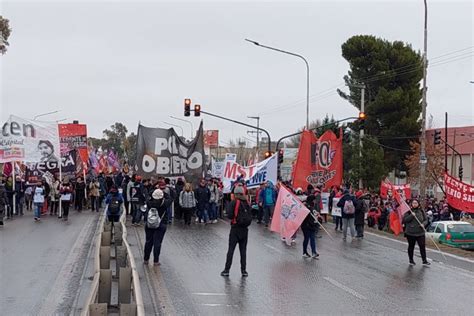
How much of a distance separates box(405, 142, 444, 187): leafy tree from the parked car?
30.0 m

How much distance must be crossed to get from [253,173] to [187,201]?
362cm

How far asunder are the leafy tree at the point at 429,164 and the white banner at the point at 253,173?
101ft

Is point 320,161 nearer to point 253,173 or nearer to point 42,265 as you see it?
point 253,173

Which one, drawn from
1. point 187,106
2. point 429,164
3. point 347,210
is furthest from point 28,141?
point 429,164

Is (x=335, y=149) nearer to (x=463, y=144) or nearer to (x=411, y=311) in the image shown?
(x=411, y=311)

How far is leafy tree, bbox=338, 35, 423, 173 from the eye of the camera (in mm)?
56844

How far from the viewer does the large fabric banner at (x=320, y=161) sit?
26141mm

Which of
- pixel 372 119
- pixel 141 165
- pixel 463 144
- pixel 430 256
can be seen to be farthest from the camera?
pixel 463 144

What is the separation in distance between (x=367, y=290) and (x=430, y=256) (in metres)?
6.55

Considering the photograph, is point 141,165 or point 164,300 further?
point 141,165

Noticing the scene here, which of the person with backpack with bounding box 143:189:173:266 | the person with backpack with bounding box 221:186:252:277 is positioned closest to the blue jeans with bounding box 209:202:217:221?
the person with backpack with bounding box 143:189:173:266

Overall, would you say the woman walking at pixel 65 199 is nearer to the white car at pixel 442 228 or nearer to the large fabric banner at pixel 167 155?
the large fabric banner at pixel 167 155

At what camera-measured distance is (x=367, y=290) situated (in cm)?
1237

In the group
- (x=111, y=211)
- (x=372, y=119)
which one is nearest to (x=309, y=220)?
(x=111, y=211)
